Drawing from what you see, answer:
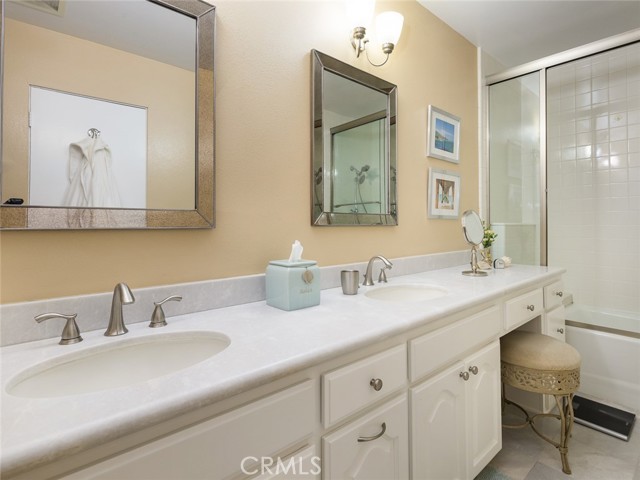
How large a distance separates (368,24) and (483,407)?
1.77 meters

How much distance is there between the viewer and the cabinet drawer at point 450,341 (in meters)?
0.99

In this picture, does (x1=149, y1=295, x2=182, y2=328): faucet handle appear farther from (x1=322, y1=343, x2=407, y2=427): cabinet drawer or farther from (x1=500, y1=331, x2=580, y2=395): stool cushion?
(x1=500, y1=331, x2=580, y2=395): stool cushion

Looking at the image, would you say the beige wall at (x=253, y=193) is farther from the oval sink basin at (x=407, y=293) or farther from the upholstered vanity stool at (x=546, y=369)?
the upholstered vanity stool at (x=546, y=369)

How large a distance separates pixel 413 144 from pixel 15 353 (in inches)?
74.6

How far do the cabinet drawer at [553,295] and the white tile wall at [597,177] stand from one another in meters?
1.24

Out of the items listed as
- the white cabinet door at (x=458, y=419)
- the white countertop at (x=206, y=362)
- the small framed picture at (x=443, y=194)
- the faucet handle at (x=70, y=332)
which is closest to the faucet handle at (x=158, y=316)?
the white countertop at (x=206, y=362)

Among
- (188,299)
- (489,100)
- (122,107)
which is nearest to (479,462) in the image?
(188,299)

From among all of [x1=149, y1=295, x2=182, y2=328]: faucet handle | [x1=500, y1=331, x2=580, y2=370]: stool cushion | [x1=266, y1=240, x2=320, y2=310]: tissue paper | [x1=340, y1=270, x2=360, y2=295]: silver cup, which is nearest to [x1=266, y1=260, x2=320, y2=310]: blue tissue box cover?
[x1=266, y1=240, x2=320, y2=310]: tissue paper

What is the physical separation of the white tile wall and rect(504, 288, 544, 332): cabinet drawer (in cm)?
161

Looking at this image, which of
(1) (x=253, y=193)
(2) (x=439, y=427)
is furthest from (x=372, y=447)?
(1) (x=253, y=193)

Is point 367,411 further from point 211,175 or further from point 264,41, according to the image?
point 264,41

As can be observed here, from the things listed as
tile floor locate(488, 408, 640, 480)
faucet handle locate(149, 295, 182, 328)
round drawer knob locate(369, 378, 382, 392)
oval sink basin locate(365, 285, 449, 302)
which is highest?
faucet handle locate(149, 295, 182, 328)

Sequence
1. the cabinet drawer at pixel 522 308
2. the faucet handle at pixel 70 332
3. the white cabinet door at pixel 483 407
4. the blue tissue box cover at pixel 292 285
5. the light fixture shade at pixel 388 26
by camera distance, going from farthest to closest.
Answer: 1. the light fixture shade at pixel 388 26
2. the cabinet drawer at pixel 522 308
3. the white cabinet door at pixel 483 407
4. the blue tissue box cover at pixel 292 285
5. the faucet handle at pixel 70 332

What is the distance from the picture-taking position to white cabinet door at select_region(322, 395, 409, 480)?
77 centimetres
